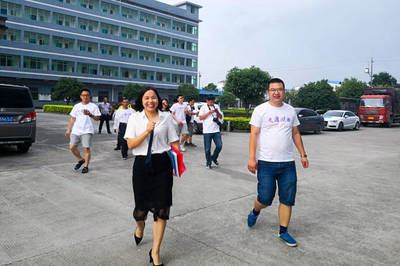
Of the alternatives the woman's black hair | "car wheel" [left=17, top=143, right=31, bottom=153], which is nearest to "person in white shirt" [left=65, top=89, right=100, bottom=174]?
"car wheel" [left=17, top=143, right=31, bottom=153]

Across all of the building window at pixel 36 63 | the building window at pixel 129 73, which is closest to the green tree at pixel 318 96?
the building window at pixel 129 73

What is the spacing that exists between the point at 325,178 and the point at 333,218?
2.70 meters

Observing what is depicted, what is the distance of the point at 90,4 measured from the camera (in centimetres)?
5175

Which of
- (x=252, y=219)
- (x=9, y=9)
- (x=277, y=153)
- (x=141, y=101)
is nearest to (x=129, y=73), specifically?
(x=9, y=9)

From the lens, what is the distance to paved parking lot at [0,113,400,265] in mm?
3320

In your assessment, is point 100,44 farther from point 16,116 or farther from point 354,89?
point 16,116

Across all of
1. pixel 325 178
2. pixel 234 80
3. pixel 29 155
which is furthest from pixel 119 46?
pixel 325 178

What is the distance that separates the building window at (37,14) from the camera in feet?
148

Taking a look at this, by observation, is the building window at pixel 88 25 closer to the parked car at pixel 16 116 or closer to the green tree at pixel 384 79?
the parked car at pixel 16 116

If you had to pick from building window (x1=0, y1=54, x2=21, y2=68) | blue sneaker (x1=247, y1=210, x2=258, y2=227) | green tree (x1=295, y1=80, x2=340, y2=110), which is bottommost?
blue sneaker (x1=247, y1=210, x2=258, y2=227)

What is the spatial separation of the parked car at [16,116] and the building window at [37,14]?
143ft

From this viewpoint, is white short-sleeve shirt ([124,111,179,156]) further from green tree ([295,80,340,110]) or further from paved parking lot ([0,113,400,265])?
green tree ([295,80,340,110])

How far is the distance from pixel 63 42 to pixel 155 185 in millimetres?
52108

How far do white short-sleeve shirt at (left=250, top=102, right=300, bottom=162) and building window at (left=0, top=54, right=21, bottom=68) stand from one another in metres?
47.5
